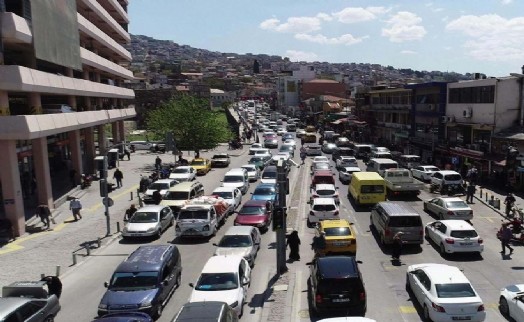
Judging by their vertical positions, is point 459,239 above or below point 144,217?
below

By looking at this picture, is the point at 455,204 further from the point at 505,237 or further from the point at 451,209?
the point at 505,237

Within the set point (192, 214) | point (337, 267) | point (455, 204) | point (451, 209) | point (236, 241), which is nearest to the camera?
point (337, 267)

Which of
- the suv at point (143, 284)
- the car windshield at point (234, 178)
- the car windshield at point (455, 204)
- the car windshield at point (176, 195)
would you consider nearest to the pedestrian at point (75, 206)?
the car windshield at point (176, 195)

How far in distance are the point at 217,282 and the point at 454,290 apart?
7.03 meters

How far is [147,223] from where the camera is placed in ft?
78.3

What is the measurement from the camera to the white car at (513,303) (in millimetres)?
13146

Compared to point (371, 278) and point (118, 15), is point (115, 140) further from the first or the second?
point (371, 278)

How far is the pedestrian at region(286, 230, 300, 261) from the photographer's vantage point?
19828 millimetres

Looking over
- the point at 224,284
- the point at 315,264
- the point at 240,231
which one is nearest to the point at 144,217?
the point at 240,231

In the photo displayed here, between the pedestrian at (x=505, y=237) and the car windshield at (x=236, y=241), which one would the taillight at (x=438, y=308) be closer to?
the car windshield at (x=236, y=241)

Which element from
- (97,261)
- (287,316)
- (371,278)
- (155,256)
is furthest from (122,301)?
(371,278)

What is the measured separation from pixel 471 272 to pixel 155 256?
39.4 ft

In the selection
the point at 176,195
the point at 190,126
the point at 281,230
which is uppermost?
the point at 190,126

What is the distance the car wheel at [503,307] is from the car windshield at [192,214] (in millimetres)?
13773
